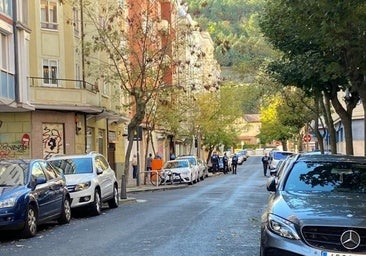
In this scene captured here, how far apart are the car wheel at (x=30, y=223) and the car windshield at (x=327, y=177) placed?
6023mm

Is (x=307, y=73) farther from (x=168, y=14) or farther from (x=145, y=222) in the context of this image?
(x=168, y=14)

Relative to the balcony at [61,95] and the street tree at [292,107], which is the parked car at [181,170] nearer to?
the balcony at [61,95]

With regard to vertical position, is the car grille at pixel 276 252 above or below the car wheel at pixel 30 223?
above

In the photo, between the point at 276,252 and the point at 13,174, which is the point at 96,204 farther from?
the point at 276,252

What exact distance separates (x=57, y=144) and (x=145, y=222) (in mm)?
17515

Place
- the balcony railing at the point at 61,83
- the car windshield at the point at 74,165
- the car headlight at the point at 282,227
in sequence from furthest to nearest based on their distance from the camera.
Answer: the balcony railing at the point at 61,83 < the car windshield at the point at 74,165 < the car headlight at the point at 282,227

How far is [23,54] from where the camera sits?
86.7 ft

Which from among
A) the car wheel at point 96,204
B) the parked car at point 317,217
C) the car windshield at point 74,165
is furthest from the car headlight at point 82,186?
the parked car at point 317,217

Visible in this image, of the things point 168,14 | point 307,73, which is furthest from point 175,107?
point 307,73

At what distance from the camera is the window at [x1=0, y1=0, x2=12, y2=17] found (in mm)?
24373

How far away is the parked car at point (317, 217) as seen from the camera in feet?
21.5

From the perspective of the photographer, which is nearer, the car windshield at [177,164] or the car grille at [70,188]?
the car grille at [70,188]

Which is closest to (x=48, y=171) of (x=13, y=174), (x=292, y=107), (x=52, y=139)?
(x=13, y=174)

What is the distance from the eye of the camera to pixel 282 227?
22.4 ft
